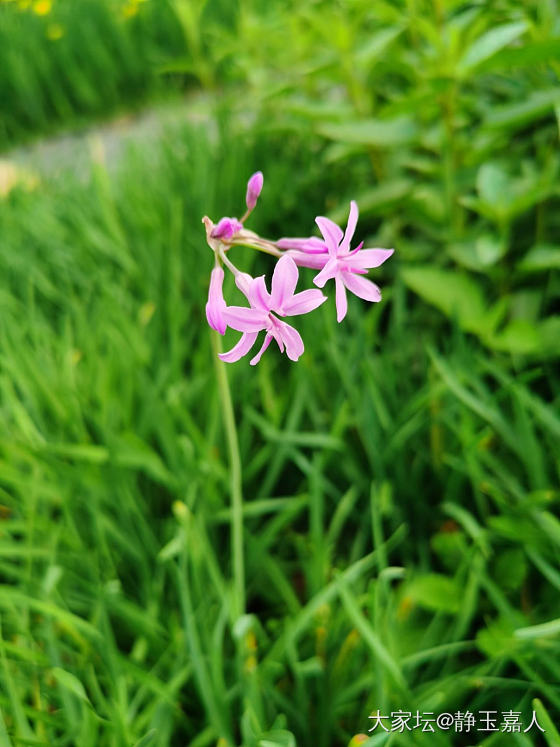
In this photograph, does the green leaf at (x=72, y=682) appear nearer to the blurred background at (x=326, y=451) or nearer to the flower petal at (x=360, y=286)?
the blurred background at (x=326, y=451)

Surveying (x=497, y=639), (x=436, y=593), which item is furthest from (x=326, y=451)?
(x=497, y=639)

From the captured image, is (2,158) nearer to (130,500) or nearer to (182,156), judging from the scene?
(182,156)

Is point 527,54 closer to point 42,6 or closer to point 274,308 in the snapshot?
point 274,308

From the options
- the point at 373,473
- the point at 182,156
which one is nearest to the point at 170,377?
the point at 373,473

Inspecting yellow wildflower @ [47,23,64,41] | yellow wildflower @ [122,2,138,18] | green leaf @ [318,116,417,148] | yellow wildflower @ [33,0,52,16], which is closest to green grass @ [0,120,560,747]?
green leaf @ [318,116,417,148]

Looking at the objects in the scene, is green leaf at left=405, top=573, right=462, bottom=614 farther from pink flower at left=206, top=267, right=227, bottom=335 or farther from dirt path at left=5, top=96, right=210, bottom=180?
dirt path at left=5, top=96, right=210, bottom=180

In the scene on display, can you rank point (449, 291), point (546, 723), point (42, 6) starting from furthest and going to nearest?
Answer: point (42, 6) < point (449, 291) < point (546, 723)

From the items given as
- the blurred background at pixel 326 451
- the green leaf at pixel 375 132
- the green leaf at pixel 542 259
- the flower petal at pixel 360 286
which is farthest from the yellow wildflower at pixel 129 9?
the flower petal at pixel 360 286
